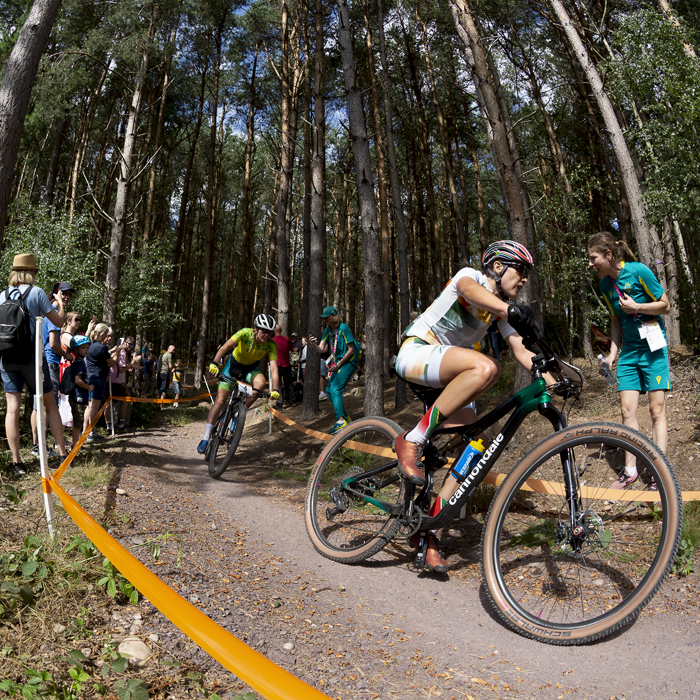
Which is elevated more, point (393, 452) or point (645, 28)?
point (645, 28)

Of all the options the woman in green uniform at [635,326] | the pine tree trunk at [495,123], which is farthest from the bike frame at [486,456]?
the pine tree trunk at [495,123]

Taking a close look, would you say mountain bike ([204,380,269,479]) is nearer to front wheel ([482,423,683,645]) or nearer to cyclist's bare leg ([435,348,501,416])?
cyclist's bare leg ([435,348,501,416])

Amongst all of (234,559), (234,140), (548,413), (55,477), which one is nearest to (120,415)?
(55,477)

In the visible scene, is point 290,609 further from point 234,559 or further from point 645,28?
point 645,28

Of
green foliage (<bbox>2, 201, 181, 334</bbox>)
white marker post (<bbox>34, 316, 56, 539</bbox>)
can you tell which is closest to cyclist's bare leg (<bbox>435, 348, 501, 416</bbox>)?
white marker post (<bbox>34, 316, 56, 539</bbox>)

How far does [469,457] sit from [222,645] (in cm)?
197

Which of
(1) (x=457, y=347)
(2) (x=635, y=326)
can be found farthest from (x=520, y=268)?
(2) (x=635, y=326)

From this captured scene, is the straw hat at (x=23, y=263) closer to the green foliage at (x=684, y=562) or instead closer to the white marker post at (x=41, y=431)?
the white marker post at (x=41, y=431)

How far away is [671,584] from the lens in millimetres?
3006

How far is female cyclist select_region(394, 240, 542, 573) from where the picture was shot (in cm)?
296

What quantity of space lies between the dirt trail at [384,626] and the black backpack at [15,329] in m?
1.85

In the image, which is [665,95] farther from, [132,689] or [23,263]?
[132,689]

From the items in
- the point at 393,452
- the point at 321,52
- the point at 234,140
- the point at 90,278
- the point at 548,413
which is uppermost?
the point at 234,140

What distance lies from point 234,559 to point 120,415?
28.8 ft
